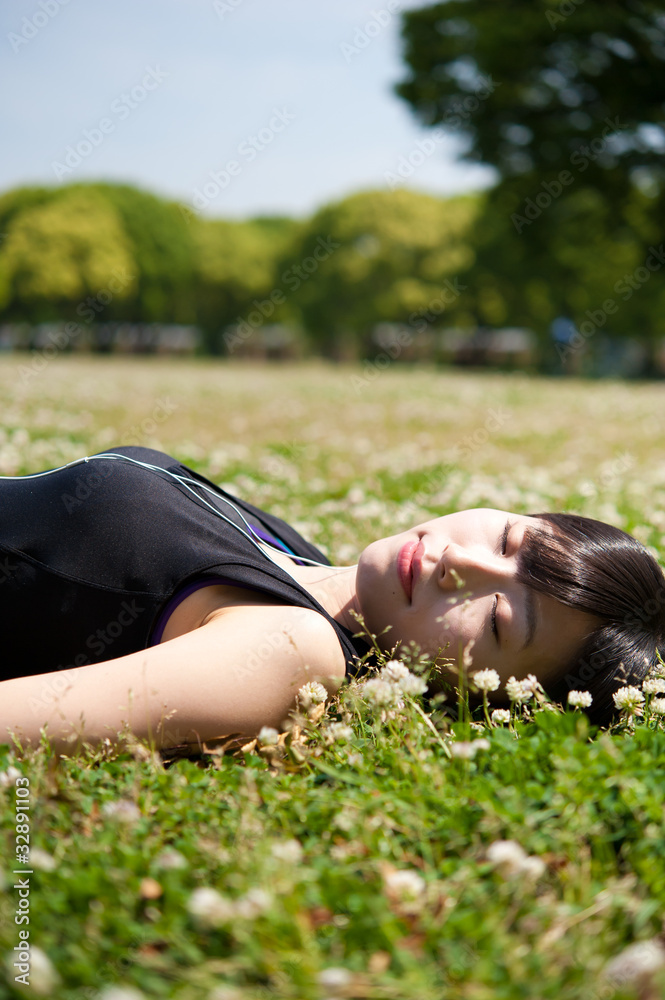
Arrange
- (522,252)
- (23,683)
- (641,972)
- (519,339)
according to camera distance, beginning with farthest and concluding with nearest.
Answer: (519,339) < (522,252) < (23,683) < (641,972)

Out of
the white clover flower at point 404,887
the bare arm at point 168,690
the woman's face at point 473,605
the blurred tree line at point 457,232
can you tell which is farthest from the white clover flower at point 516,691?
the blurred tree line at point 457,232

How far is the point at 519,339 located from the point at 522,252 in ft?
209

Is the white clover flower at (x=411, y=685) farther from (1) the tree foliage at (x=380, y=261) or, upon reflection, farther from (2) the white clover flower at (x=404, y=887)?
(1) the tree foliage at (x=380, y=261)

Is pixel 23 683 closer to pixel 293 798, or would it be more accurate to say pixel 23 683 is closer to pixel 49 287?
pixel 293 798

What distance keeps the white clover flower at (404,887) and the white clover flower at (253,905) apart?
0.30 m

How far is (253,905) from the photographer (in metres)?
1.69

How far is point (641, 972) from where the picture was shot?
1.58 meters

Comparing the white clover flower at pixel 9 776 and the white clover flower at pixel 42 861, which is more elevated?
the white clover flower at pixel 42 861

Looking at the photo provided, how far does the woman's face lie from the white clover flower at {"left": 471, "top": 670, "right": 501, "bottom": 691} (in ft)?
0.39

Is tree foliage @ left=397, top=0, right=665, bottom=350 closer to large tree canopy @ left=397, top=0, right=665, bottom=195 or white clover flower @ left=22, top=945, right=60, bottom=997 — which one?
large tree canopy @ left=397, top=0, right=665, bottom=195

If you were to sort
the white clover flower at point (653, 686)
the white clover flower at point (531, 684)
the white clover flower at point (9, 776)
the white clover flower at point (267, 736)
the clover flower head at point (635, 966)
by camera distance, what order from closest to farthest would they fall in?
1. the clover flower head at point (635, 966)
2. the white clover flower at point (9, 776)
3. the white clover flower at point (267, 736)
4. the white clover flower at point (531, 684)
5. the white clover flower at point (653, 686)

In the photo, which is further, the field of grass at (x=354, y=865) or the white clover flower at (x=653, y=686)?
the white clover flower at (x=653, y=686)

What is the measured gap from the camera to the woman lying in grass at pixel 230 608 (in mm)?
2441

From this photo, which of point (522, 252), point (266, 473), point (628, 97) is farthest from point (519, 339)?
point (266, 473)
